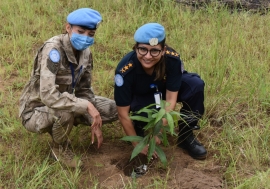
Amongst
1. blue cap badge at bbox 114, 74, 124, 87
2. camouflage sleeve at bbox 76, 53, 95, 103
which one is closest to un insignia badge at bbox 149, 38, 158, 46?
blue cap badge at bbox 114, 74, 124, 87

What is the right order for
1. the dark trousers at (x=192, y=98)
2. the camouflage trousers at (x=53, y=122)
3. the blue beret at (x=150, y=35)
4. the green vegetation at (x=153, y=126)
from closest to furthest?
the green vegetation at (x=153, y=126) < the blue beret at (x=150, y=35) < the camouflage trousers at (x=53, y=122) < the dark trousers at (x=192, y=98)

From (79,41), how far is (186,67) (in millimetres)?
1483

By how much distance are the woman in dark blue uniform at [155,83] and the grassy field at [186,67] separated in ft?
0.64

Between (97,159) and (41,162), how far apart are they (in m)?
0.40

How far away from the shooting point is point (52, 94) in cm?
247

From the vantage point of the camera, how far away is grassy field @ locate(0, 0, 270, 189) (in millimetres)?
2658

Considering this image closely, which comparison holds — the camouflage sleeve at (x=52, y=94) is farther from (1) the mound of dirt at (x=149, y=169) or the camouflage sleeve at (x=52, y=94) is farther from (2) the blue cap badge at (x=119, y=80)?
(1) the mound of dirt at (x=149, y=169)

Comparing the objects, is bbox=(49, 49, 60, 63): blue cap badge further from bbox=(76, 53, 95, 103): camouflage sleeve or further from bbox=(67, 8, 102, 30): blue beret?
bbox=(76, 53, 95, 103): camouflage sleeve

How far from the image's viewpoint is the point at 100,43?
4387mm

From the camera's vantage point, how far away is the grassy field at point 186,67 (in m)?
2.66

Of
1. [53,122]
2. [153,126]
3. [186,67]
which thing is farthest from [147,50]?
[186,67]

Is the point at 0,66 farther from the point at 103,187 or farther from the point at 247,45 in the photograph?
the point at 247,45

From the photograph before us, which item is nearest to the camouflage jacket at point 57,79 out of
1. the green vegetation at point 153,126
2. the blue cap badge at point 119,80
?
the blue cap badge at point 119,80

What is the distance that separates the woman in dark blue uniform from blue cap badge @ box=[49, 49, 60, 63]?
0.41 m
